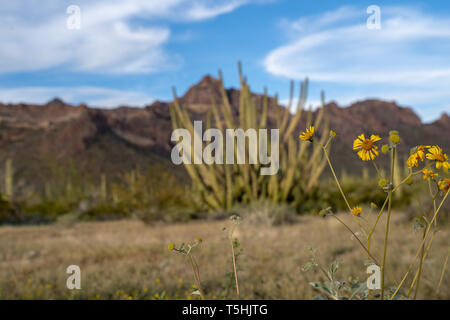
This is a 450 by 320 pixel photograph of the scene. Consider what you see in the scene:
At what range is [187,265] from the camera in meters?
4.51

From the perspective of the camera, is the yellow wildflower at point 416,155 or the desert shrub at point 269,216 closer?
the yellow wildflower at point 416,155

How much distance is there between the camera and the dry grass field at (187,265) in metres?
3.48

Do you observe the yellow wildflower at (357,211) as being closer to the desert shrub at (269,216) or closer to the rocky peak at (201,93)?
the desert shrub at (269,216)

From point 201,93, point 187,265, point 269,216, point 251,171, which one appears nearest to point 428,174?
point 187,265

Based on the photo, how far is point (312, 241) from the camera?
582 cm

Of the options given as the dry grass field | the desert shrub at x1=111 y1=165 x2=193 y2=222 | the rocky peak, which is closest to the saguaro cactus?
the desert shrub at x1=111 y1=165 x2=193 y2=222

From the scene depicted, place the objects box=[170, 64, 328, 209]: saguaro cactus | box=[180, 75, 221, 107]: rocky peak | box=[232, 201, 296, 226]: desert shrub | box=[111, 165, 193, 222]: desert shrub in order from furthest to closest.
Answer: box=[180, 75, 221, 107]: rocky peak → box=[170, 64, 328, 209]: saguaro cactus → box=[111, 165, 193, 222]: desert shrub → box=[232, 201, 296, 226]: desert shrub

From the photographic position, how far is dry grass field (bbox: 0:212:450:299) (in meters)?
3.48

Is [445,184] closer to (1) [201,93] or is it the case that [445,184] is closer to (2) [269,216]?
(2) [269,216]

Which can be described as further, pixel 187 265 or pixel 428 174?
pixel 187 265

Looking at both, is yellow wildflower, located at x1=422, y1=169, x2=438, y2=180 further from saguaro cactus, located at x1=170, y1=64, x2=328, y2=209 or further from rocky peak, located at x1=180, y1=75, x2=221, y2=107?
rocky peak, located at x1=180, y1=75, x2=221, y2=107

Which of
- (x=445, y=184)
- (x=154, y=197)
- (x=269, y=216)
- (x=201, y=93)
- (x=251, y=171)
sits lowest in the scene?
(x=269, y=216)

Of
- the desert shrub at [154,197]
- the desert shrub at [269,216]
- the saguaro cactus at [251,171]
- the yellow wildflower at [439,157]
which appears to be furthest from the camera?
the saguaro cactus at [251,171]

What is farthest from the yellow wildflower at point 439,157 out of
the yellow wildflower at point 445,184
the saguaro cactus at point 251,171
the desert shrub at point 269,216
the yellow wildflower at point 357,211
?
the saguaro cactus at point 251,171
